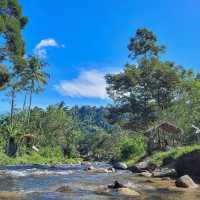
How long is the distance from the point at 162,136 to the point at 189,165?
22060 millimetres

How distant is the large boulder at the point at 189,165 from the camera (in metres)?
26.8

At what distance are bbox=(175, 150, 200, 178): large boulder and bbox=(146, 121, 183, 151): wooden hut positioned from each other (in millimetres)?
15044

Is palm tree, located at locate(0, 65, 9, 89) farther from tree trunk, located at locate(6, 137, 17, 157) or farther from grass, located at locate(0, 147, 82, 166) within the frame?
tree trunk, located at locate(6, 137, 17, 157)

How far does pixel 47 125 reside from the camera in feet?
334

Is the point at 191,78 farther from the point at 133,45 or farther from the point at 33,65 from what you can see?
the point at 33,65

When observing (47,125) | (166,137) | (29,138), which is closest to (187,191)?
(166,137)

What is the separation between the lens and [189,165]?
27.5m

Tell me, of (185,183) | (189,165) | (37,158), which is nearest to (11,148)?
(37,158)

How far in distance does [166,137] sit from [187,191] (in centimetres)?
3098

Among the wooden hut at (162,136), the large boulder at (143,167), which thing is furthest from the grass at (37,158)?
the large boulder at (143,167)

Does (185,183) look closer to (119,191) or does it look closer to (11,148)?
(119,191)

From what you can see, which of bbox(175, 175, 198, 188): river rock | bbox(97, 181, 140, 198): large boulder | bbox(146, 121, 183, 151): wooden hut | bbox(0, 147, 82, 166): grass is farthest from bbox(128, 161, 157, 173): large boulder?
bbox(0, 147, 82, 166): grass

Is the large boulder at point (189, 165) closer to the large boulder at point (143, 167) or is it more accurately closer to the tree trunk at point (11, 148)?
the large boulder at point (143, 167)

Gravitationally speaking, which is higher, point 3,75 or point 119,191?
point 3,75
